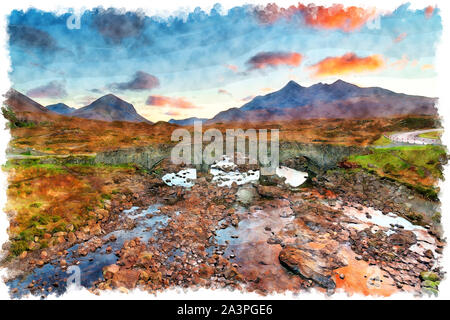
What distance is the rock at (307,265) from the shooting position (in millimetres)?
8070

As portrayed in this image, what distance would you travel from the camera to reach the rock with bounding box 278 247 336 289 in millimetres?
8070

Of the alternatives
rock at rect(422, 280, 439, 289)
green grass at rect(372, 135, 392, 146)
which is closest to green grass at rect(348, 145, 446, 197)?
green grass at rect(372, 135, 392, 146)

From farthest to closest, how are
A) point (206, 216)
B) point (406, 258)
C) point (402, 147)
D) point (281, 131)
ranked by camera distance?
point (281, 131)
point (402, 147)
point (206, 216)
point (406, 258)

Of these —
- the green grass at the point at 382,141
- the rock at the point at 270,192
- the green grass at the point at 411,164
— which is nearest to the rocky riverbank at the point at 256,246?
the rock at the point at 270,192

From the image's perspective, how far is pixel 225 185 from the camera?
20.4 meters

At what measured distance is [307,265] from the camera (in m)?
8.64

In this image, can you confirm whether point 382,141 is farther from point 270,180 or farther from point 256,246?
point 256,246

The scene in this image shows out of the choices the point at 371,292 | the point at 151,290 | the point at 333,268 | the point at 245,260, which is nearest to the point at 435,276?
the point at 371,292

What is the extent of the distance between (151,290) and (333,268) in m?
7.47

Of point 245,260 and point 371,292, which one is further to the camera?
point 245,260

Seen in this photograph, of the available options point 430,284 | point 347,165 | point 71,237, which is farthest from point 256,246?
point 347,165

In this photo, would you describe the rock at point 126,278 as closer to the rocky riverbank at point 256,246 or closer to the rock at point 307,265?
the rocky riverbank at point 256,246

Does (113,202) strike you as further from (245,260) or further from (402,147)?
(402,147)

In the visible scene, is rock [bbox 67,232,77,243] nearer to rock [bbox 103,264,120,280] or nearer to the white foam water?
rock [bbox 103,264,120,280]
